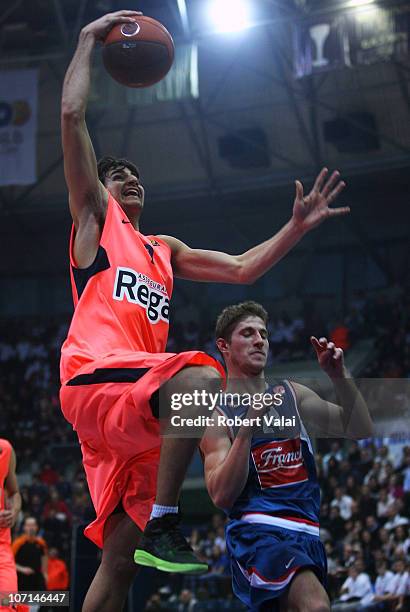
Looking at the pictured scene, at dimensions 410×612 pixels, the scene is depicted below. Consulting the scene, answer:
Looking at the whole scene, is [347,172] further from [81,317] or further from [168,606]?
[81,317]

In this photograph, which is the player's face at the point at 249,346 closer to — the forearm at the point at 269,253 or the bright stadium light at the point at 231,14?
the forearm at the point at 269,253

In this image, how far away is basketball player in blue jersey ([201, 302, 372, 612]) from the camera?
3932 mm

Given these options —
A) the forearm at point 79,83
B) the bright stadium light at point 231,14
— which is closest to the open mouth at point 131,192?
the forearm at point 79,83

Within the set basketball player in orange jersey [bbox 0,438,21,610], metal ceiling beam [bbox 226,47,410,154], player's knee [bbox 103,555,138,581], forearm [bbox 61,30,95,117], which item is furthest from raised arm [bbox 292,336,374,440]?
metal ceiling beam [bbox 226,47,410,154]

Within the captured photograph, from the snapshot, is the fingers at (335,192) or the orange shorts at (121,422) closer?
the orange shorts at (121,422)

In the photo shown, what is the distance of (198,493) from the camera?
1595cm

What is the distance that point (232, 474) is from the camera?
3957 millimetres

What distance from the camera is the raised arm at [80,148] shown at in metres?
3.96

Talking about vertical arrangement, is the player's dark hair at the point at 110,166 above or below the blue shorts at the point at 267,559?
above

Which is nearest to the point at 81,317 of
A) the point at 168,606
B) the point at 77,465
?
the point at 168,606

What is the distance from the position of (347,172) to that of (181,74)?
540 centimetres

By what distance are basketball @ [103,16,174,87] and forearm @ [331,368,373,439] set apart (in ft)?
6.46

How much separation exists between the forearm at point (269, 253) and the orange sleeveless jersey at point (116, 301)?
509 mm

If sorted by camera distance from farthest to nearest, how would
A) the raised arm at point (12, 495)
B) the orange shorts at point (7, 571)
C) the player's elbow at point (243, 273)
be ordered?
the raised arm at point (12, 495), the orange shorts at point (7, 571), the player's elbow at point (243, 273)
